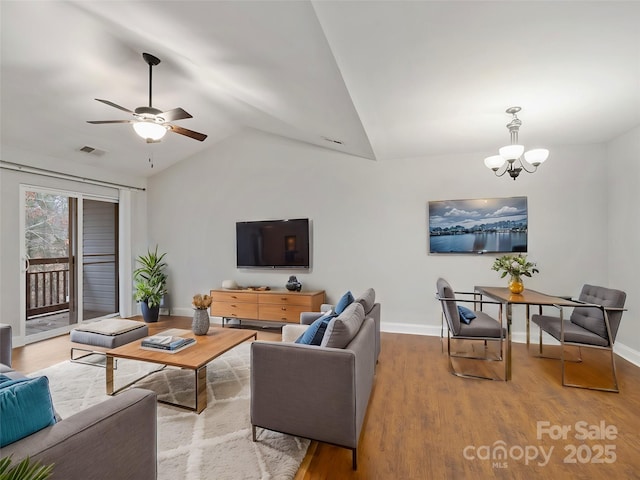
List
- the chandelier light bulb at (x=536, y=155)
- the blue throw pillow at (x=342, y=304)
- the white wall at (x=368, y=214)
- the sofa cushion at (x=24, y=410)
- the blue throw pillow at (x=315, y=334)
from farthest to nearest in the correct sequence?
the white wall at (x=368, y=214), the chandelier light bulb at (x=536, y=155), the blue throw pillow at (x=342, y=304), the blue throw pillow at (x=315, y=334), the sofa cushion at (x=24, y=410)

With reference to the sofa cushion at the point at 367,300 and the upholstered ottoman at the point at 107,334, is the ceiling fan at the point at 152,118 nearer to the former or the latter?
the upholstered ottoman at the point at 107,334

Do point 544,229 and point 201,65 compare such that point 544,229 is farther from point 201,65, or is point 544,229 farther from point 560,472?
point 201,65

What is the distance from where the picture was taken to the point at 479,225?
407 cm

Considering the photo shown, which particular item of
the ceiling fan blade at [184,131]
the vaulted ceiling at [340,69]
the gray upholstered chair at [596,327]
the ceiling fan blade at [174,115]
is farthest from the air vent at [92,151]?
the gray upholstered chair at [596,327]

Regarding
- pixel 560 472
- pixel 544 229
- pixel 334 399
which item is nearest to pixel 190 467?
pixel 334 399

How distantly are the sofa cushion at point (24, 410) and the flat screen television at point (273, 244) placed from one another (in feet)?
12.1

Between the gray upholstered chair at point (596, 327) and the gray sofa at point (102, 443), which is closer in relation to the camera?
the gray sofa at point (102, 443)

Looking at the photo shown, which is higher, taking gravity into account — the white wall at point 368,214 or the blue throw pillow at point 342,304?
the white wall at point 368,214

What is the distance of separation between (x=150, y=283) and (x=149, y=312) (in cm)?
48

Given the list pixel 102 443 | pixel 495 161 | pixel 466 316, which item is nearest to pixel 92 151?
pixel 102 443

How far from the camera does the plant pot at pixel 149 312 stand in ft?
16.3

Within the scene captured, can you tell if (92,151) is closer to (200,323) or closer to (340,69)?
(200,323)

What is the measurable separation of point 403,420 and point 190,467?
1435mm

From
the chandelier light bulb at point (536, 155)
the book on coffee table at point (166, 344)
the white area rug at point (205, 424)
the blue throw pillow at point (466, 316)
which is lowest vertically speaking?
the white area rug at point (205, 424)
